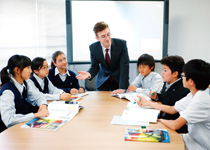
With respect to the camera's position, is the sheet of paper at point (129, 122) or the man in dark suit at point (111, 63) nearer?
Result: the sheet of paper at point (129, 122)

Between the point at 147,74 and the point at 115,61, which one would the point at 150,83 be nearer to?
the point at 147,74

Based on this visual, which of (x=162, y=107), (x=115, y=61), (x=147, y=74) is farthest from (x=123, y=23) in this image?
(x=162, y=107)

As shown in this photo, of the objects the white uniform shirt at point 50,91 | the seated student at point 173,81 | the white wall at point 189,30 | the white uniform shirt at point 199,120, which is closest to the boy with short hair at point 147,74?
the seated student at point 173,81

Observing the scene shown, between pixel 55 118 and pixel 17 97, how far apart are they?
0.35 meters

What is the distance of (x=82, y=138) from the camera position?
3.40 feet

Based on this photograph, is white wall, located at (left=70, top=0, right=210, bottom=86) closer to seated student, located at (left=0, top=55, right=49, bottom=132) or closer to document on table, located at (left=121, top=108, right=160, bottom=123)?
document on table, located at (left=121, top=108, right=160, bottom=123)

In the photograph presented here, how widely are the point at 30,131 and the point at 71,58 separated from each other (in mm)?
2483

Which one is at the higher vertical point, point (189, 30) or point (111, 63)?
point (189, 30)

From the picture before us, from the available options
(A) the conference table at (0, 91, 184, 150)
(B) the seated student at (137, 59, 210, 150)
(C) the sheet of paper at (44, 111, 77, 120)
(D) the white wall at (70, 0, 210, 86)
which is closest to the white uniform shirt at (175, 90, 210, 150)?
(B) the seated student at (137, 59, 210, 150)

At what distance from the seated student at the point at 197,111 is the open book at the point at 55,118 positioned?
64cm

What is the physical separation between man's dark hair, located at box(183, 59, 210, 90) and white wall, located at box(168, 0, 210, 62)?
202 centimetres

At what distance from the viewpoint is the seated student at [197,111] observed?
1168mm

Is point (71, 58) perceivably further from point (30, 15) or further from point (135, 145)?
point (135, 145)

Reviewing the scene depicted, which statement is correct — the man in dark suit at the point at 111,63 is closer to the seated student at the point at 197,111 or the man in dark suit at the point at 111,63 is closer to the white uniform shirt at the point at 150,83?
the white uniform shirt at the point at 150,83
